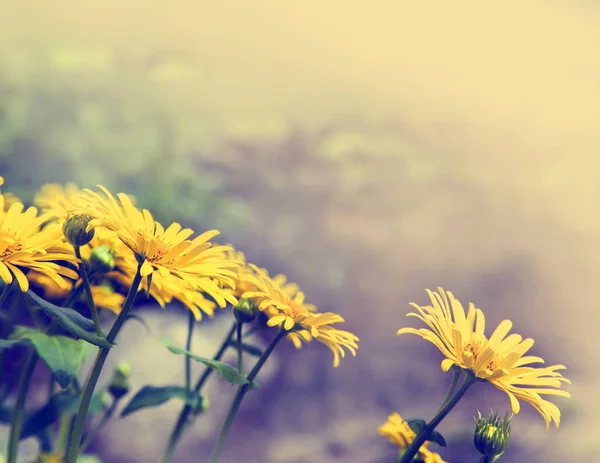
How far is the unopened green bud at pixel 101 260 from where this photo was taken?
468 millimetres

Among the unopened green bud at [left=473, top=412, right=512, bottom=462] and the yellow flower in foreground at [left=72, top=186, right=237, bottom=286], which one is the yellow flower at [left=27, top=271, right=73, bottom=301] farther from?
the unopened green bud at [left=473, top=412, right=512, bottom=462]

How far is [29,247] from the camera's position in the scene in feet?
1.39

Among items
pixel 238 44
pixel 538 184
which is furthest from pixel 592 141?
pixel 238 44

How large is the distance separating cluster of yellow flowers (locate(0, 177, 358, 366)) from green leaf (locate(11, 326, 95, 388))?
1.9 inches

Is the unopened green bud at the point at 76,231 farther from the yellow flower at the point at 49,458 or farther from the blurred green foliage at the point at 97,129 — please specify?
the blurred green foliage at the point at 97,129

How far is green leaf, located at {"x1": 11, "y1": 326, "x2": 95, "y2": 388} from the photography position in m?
0.44

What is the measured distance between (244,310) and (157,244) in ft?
0.32

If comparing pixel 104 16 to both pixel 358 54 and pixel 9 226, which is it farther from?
pixel 9 226

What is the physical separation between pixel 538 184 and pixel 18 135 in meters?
0.69

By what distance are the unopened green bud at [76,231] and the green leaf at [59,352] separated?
3.2 inches

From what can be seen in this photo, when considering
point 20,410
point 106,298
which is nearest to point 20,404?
point 20,410

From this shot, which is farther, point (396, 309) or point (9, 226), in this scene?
point (396, 309)

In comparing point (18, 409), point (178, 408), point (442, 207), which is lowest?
point (178, 408)

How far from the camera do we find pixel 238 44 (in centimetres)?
85
